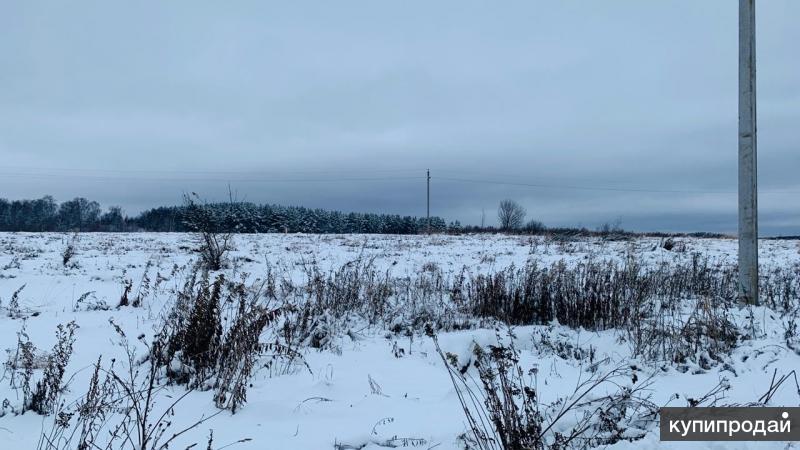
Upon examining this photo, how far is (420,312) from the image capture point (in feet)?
22.3

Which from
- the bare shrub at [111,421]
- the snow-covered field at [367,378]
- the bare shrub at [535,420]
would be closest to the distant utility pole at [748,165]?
the snow-covered field at [367,378]

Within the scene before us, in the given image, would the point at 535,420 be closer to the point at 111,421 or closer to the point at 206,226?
the point at 111,421

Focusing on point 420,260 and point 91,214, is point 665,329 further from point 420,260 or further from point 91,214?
point 91,214

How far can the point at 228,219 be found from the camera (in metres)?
11.4

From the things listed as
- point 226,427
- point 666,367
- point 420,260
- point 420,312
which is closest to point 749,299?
point 666,367

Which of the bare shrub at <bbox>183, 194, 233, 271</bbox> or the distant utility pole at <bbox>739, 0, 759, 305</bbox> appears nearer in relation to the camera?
the distant utility pole at <bbox>739, 0, 759, 305</bbox>

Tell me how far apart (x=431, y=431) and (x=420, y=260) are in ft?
32.1


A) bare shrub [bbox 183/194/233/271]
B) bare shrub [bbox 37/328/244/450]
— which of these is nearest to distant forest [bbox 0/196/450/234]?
bare shrub [bbox 183/194/233/271]

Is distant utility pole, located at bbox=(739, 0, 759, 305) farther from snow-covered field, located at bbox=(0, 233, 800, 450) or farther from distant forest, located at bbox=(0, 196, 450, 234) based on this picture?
distant forest, located at bbox=(0, 196, 450, 234)

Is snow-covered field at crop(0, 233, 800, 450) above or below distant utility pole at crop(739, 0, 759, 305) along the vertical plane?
below

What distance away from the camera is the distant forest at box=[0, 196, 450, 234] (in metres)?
34.5

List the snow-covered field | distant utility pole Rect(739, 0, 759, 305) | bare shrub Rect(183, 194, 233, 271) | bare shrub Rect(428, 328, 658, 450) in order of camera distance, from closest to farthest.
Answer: bare shrub Rect(428, 328, 658, 450) → the snow-covered field → distant utility pole Rect(739, 0, 759, 305) → bare shrub Rect(183, 194, 233, 271)

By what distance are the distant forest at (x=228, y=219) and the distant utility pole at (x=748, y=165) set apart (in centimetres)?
1001

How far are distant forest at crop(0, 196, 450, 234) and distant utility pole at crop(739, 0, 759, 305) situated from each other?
1001 centimetres
